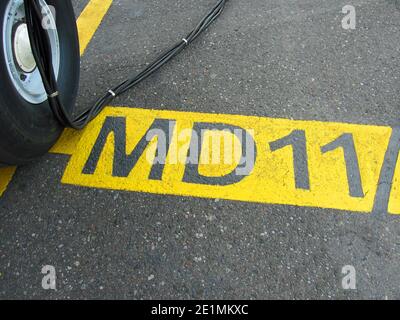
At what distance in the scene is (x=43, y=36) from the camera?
6.39 feet

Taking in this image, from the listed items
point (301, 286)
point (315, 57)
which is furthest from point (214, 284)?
point (315, 57)

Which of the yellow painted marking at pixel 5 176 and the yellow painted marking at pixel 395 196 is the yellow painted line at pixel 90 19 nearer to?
the yellow painted marking at pixel 5 176

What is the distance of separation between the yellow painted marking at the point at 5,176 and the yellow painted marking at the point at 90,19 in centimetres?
109

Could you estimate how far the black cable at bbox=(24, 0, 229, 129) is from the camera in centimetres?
189

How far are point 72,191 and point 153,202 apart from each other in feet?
1.44

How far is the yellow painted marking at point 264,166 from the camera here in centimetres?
206

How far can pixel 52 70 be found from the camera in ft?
6.53

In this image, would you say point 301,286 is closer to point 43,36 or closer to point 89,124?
point 89,124

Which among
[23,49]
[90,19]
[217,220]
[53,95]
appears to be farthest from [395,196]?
[90,19]

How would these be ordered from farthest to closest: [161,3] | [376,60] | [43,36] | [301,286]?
1. [161,3]
2. [376,60]
3. [43,36]
4. [301,286]

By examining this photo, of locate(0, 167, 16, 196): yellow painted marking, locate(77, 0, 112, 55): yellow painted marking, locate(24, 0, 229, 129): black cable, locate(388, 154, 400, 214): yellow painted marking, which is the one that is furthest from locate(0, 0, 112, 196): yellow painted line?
locate(388, 154, 400, 214): yellow painted marking

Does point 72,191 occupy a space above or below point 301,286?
above

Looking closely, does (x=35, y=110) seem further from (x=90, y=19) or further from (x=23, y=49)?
(x=90, y=19)

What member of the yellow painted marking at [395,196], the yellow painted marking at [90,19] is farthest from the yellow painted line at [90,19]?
the yellow painted marking at [395,196]
